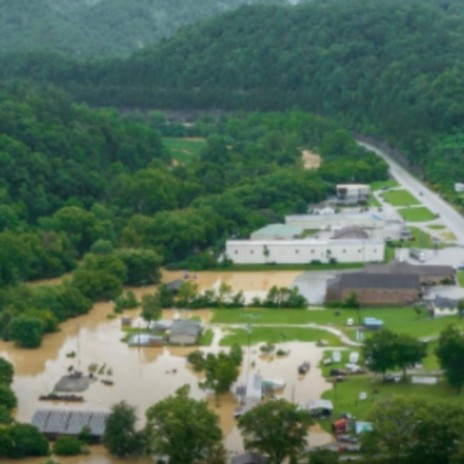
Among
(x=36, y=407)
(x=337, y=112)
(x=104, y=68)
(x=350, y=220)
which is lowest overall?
(x=36, y=407)

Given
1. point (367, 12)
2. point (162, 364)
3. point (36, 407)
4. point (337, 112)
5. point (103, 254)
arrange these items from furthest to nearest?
point (367, 12)
point (337, 112)
point (103, 254)
point (162, 364)
point (36, 407)

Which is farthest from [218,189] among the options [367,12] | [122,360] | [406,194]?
[367,12]

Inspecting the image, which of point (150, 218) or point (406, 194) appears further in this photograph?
point (406, 194)

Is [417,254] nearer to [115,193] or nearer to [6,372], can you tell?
[115,193]

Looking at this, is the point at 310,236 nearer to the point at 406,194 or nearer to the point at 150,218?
the point at 150,218

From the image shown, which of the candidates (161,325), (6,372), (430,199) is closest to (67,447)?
(6,372)

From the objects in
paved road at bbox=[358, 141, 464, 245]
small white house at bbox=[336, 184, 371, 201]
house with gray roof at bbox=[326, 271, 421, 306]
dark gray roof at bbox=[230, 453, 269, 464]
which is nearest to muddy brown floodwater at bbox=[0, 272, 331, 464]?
dark gray roof at bbox=[230, 453, 269, 464]
